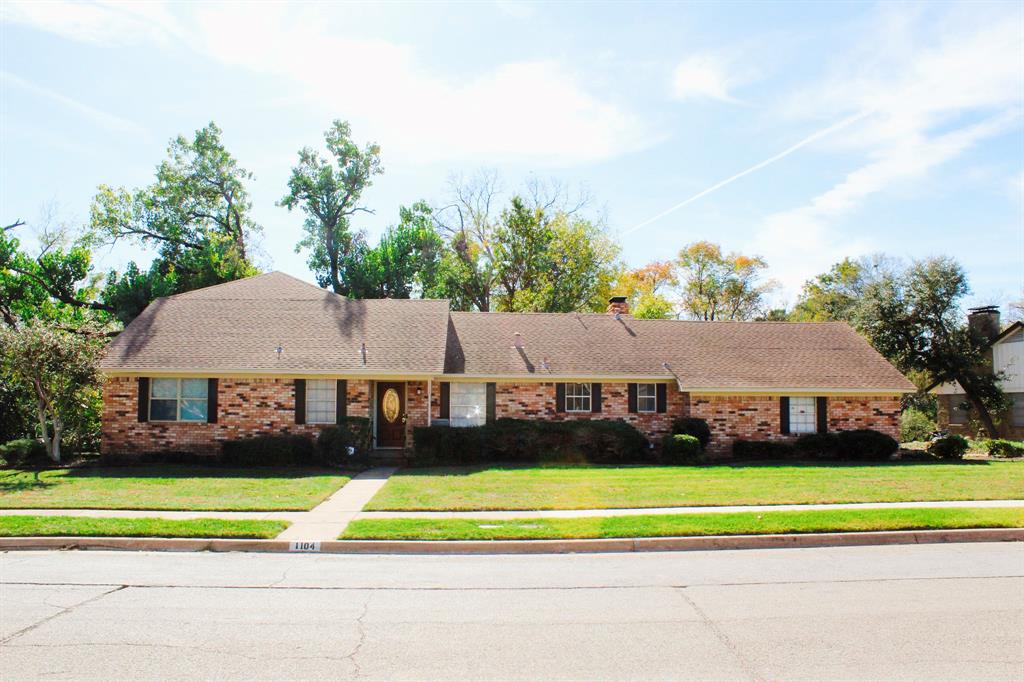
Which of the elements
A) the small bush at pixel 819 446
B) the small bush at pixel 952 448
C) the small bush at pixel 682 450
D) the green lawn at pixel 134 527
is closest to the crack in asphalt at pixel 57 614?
the green lawn at pixel 134 527

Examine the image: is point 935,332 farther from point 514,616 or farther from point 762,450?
point 514,616

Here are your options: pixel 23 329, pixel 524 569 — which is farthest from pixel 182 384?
pixel 524 569

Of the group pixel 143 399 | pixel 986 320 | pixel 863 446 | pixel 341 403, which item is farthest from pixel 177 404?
pixel 986 320

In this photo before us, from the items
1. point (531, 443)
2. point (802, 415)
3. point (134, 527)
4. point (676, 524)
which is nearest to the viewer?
point (134, 527)

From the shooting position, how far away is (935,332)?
103 ft

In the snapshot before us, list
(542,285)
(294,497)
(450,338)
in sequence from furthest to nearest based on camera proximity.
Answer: (542,285)
(450,338)
(294,497)

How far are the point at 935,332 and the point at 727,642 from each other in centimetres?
3012

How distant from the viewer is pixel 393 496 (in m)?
14.1

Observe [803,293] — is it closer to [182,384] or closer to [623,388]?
[623,388]

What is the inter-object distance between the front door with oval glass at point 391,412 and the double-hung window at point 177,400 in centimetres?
478

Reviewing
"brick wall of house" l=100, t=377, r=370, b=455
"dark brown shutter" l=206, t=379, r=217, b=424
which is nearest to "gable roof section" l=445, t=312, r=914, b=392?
"brick wall of house" l=100, t=377, r=370, b=455

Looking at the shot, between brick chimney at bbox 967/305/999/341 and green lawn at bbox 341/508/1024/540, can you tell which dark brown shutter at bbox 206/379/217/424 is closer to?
green lawn at bbox 341/508/1024/540

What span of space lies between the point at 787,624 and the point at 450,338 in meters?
18.6

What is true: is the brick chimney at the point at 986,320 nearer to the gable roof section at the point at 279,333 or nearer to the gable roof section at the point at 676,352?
the gable roof section at the point at 676,352
